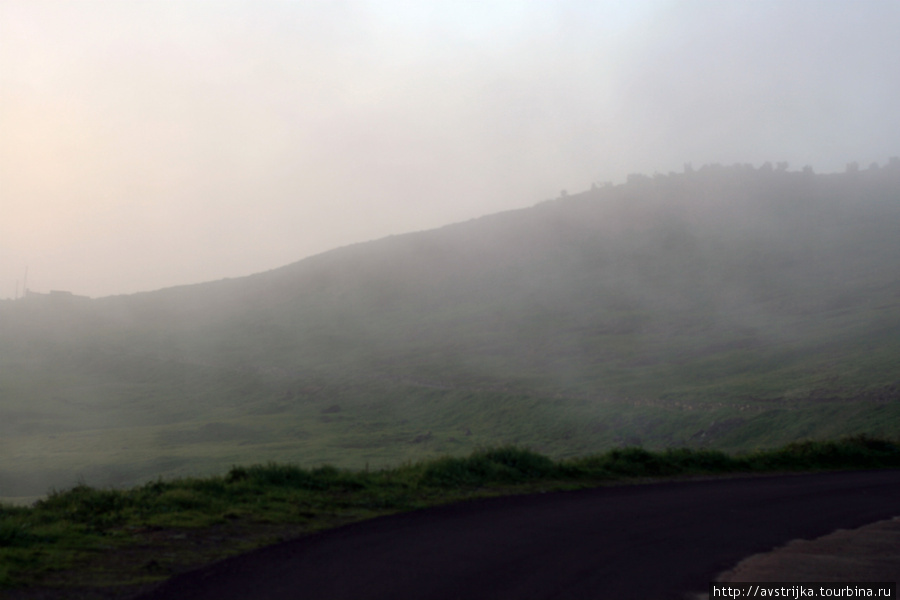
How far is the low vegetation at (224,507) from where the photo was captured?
9.03 meters

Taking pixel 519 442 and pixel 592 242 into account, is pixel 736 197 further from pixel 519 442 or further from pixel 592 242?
pixel 519 442

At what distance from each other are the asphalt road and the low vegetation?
2.18 feet

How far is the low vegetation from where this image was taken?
29.6 ft

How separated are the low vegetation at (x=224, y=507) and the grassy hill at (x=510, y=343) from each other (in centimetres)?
3065

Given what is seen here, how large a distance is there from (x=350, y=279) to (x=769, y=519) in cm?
14550

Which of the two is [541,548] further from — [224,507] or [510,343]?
[510,343]

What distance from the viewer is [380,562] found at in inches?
376

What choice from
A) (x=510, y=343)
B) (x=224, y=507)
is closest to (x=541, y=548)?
(x=224, y=507)

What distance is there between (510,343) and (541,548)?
90601 millimetres

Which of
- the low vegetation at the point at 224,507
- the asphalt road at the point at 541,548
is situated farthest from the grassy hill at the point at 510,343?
the asphalt road at the point at 541,548

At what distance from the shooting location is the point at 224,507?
1232 centimetres

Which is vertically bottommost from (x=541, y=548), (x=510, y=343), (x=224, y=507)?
(x=510, y=343)

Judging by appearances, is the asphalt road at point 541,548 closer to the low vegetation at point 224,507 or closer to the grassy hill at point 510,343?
the low vegetation at point 224,507

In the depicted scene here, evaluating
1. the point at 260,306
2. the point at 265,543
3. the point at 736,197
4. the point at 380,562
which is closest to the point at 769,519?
the point at 380,562
